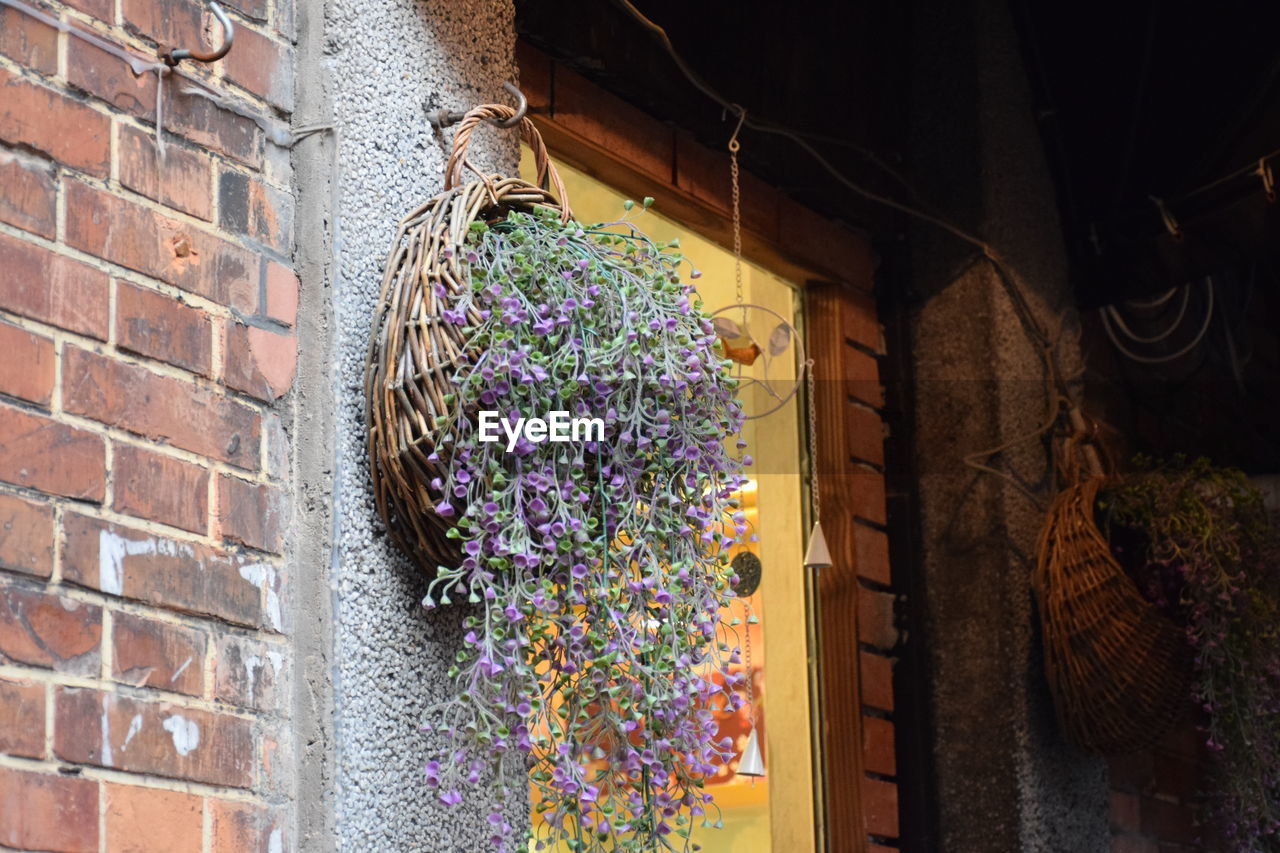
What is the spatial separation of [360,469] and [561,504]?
0.22 m

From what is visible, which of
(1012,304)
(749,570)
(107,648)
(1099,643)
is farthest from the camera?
(1012,304)

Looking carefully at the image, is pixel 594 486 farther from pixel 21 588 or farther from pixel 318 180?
pixel 21 588

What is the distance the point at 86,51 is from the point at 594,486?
25.2 inches

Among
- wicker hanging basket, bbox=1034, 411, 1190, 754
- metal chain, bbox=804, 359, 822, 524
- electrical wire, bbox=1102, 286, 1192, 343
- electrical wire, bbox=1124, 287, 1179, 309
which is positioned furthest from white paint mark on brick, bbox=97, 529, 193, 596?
electrical wire, bbox=1124, 287, 1179, 309

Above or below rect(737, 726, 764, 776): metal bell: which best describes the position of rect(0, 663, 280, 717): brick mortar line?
above

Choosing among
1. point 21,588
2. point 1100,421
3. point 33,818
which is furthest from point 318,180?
point 1100,421

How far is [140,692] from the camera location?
4.56ft

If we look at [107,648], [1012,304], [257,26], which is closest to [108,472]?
[107,648]

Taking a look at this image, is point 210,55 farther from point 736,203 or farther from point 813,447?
point 813,447

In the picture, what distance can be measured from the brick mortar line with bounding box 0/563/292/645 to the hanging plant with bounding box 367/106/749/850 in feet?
0.53

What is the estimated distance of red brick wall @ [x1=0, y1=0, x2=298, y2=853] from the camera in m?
1.32

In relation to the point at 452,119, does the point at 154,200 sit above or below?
→ below

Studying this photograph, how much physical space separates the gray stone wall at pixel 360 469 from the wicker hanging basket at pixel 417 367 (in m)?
0.04

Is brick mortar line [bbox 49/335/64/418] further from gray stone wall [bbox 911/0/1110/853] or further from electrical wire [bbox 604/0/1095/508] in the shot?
gray stone wall [bbox 911/0/1110/853]
